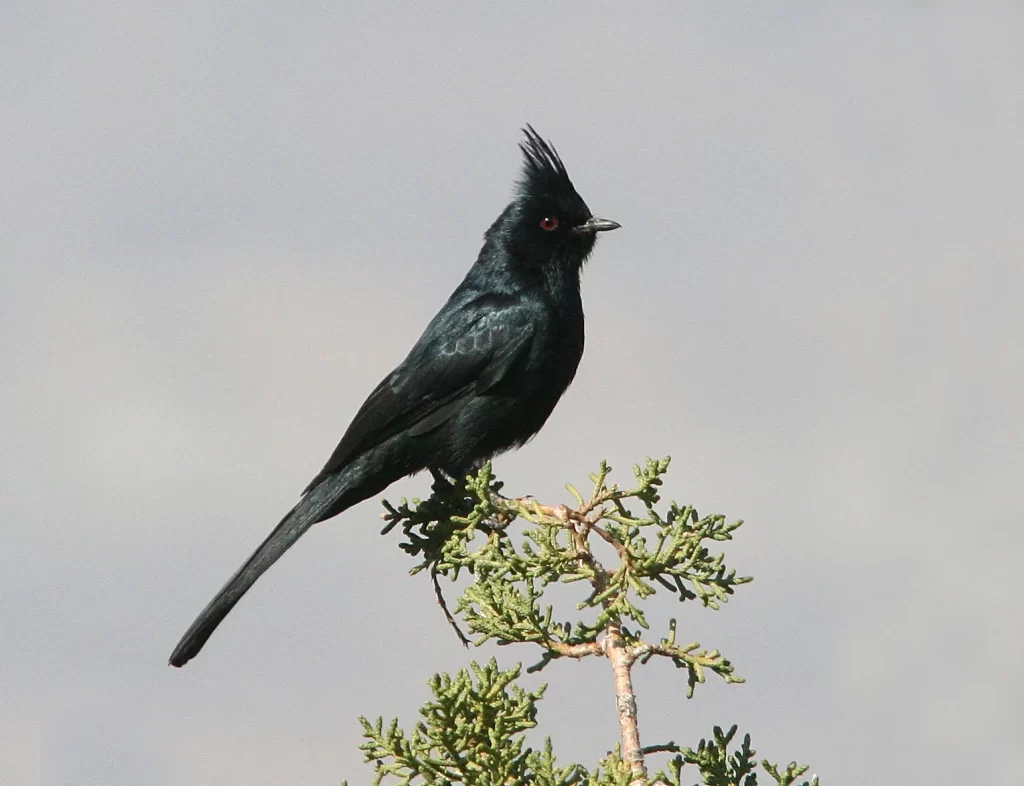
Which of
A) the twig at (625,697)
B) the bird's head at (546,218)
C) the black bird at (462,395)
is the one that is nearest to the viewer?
the twig at (625,697)

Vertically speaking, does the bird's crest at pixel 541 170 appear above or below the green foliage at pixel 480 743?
above

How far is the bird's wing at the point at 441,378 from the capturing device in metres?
7.42

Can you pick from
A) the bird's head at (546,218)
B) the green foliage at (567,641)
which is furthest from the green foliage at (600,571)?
the bird's head at (546,218)

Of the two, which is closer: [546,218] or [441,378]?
[441,378]

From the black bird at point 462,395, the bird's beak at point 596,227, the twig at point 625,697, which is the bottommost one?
the twig at point 625,697

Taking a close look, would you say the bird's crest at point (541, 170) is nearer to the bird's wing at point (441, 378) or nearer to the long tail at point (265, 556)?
the bird's wing at point (441, 378)

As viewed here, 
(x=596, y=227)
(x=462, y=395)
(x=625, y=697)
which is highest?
(x=596, y=227)

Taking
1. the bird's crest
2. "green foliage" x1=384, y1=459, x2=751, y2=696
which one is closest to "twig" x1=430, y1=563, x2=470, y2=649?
"green foliage" x1=384, y1=459, x2=751, y2=696

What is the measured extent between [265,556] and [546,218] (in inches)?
113

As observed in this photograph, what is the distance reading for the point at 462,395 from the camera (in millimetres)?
7617

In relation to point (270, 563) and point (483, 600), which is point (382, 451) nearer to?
point (270, 563)

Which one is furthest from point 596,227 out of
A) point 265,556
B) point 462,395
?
point 265,556

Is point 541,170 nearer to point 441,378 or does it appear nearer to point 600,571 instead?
point 441,378

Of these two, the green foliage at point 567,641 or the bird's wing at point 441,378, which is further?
the bird's wing at point 441,378
